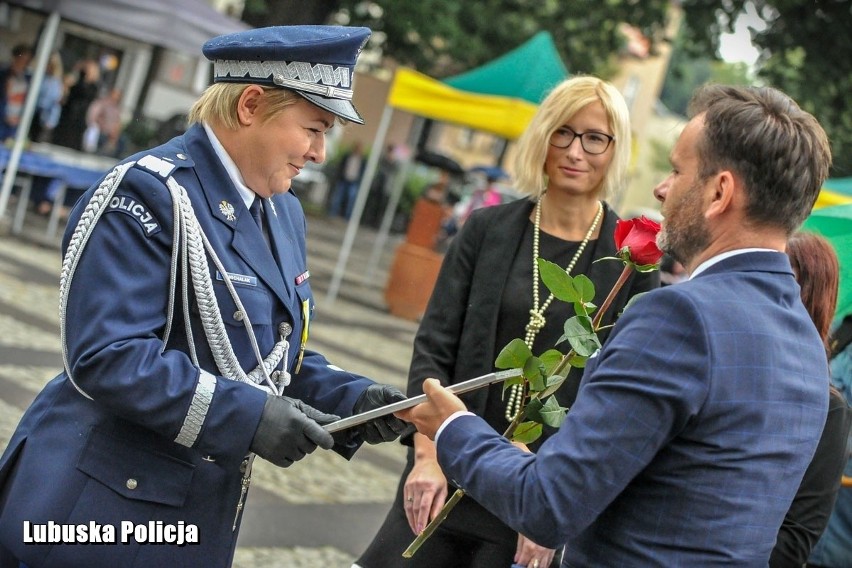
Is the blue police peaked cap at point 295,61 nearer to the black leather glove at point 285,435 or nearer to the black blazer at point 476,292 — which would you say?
the black leather glove at point 285,435

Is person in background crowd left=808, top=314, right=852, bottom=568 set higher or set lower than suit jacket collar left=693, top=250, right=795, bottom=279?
lower

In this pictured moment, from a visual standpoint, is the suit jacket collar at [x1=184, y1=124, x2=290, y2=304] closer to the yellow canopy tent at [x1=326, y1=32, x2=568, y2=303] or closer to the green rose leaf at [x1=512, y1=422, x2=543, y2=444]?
the green rose leaf at [x1=512, y1=422, x2=543, y2=444]

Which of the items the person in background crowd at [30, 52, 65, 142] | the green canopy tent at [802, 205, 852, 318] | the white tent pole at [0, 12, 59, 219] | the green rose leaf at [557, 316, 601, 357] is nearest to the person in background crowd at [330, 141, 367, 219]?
the person in background crowd at [30, 52, 65, 142]

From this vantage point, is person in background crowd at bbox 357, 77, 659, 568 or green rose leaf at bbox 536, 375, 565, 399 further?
person in background crowd at bbox 357, 77, 659, 568

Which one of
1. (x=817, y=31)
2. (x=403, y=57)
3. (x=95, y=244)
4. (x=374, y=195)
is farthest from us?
(x=374, y=195)

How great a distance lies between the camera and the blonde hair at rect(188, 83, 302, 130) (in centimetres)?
262

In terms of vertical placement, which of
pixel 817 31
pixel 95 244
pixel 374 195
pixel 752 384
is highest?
pixel 817 31

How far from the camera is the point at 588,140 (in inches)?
140

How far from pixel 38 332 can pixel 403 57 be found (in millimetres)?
14416

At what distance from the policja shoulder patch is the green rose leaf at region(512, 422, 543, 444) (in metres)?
0.91

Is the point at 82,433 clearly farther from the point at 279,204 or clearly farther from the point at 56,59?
the point at 56,59

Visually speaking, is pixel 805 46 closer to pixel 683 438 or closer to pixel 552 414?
pixel 552 414

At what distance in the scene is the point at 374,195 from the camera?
102 feet

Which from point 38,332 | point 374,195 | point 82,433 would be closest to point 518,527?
point 82,433
